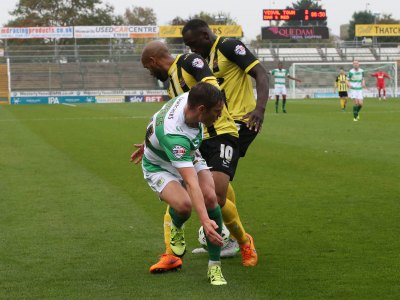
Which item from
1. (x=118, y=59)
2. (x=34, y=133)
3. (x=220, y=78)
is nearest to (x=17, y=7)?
(x=118, y=59)

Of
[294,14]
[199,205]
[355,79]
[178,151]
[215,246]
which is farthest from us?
[294,14]

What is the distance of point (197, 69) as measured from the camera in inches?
259

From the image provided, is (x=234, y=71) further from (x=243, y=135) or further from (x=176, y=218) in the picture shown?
(x=176, y=218)

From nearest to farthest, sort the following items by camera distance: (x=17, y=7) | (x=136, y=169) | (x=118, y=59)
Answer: (x=136, y=169)
(x=118, y=59)
(x=17, y=7)

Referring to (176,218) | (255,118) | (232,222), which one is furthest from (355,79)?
(176,218)

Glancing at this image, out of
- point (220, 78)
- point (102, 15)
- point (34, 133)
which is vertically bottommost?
point (34, 133)

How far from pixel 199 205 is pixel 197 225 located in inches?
121

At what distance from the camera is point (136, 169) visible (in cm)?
1372

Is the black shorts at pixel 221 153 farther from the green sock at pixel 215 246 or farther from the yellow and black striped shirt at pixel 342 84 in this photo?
the yellow and black striped shirt at pixel 342 84

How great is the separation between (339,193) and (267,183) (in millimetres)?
1442

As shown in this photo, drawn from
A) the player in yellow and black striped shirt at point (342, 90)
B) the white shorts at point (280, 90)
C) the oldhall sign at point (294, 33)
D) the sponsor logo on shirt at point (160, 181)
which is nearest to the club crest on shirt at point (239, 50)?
the sponsor logo on shirt at point (160, 181)

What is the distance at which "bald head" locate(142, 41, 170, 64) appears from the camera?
651 cm

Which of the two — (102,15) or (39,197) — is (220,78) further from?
(102,15)

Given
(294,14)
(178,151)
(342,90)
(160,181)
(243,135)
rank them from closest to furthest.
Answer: (178,151), (160,181), (243,135), (342,90), (294,14)
